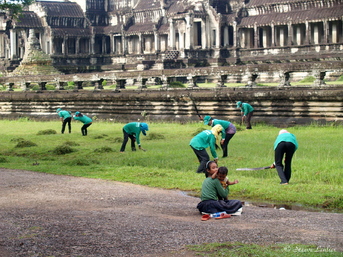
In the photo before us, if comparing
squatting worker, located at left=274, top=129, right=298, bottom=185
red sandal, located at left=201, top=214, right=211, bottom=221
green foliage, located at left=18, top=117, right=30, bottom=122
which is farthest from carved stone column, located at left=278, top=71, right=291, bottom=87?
red sandal, located at left=201, top=214, right=211, bottom=221

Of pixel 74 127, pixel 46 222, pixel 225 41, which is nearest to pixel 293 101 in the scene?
pixel 74 127

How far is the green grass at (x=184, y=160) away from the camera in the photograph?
1473cm

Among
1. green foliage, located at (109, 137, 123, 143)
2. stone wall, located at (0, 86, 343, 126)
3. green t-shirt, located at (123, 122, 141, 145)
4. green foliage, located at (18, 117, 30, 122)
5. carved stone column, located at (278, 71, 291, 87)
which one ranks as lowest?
green foliage, located at (109, 137, 123, 143)

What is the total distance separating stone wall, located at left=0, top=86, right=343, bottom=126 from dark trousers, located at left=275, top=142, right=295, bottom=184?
29.0 ft

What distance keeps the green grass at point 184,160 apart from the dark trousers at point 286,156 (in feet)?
0.69

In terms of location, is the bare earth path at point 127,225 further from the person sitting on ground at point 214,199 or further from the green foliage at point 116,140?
the green foliage at point 116,140

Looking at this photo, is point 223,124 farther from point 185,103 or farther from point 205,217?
point 185,103

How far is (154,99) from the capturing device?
2900 centimetres

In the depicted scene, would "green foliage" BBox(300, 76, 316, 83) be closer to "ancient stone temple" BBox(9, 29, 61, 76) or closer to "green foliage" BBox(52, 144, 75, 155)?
"ancient stone temple" BBox(9, 29, 61, 76)

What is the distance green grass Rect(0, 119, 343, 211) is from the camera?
48.3ft

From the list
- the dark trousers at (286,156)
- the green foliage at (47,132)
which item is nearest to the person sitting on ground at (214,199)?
the dark trousers at (286,156)

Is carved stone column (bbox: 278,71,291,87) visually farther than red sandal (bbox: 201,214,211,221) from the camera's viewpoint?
Yes

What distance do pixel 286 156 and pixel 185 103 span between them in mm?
13072

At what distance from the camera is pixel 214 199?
12.4 meters
